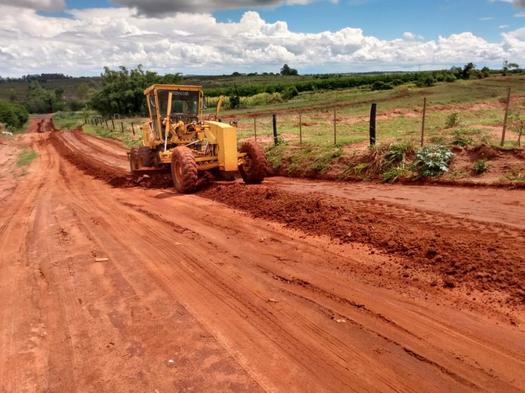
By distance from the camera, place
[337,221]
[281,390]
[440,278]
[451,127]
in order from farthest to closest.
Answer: [451,127] < [337,221] < [440,278] < [281,390]

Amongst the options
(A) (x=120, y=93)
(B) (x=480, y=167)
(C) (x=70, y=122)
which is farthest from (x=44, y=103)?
(B) (x=480, y=167)

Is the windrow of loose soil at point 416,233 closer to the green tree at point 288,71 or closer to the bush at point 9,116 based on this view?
the bush at point 9,116

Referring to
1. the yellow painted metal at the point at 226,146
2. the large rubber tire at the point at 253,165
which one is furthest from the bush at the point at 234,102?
the yellow painted metal at the point at 226,146

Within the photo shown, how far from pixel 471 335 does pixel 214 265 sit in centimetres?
351

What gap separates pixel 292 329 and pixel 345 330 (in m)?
0.54

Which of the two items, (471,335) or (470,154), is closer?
(471,335)

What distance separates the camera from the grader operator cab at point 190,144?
12.3m

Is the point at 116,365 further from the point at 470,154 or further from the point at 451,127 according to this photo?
the point at 451,127

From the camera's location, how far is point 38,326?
5145 mm

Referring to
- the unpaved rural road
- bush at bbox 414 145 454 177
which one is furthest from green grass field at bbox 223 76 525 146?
the unpaved rural road

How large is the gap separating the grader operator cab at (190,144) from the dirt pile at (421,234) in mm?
2475

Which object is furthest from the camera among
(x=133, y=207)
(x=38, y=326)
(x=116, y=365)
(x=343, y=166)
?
(x=343, y=166)

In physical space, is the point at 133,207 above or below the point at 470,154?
below

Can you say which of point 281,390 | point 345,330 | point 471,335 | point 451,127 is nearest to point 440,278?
point 471,335
